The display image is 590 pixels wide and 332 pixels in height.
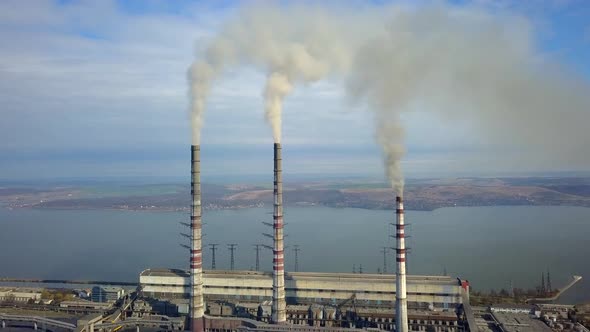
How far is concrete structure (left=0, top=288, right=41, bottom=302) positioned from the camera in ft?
32.7

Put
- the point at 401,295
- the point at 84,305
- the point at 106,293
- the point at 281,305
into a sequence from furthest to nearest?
1. the point at 106,293
2. the point at 84,305
3. the point at 281,305
4. the point at 401,295

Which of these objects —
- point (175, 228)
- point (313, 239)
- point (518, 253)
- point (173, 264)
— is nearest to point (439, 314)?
point (173, 264)

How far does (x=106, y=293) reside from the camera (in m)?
9.58

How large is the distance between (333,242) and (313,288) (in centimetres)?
1066

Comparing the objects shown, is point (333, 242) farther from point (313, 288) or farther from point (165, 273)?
point (165, 273)

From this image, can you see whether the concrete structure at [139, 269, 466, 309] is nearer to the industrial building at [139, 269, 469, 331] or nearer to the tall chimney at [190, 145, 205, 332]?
the industrial building at [139, 269, 469, 331]

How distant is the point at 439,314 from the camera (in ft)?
26.1

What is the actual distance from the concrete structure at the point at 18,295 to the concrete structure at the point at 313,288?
2950 mm

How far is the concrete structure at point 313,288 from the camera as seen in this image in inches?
327

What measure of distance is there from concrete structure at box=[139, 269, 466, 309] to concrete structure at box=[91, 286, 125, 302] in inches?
29.7

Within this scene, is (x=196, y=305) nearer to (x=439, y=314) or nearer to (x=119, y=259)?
(x=439, y=314)

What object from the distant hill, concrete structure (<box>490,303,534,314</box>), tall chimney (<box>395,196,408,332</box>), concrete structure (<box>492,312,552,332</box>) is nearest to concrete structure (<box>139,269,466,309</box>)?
tall chimney (<box>395,196,408,332</box>)

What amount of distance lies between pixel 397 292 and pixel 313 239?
12292 mm

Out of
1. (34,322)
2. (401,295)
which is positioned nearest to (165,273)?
(34,322)
